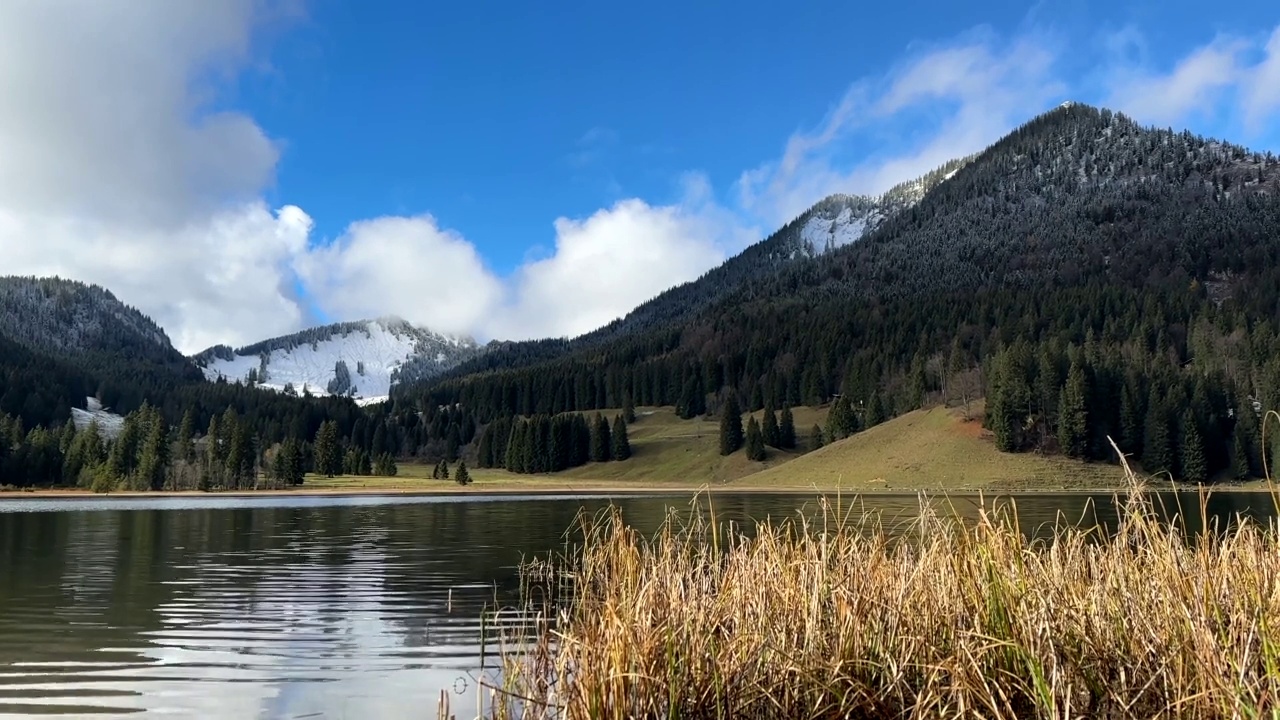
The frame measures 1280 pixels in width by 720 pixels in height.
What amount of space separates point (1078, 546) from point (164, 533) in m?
46.1

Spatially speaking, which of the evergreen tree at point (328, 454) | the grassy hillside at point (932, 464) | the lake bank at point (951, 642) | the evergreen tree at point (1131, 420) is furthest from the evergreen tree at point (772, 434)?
the lake bank at point (951, 642)

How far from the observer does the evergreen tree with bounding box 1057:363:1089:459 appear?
104 meters

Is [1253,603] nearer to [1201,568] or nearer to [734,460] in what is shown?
[1201,568]

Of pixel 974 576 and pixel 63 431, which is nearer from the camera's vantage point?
pixel 974 576

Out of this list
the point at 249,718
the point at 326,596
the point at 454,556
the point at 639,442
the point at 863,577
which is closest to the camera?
the point at 863,577

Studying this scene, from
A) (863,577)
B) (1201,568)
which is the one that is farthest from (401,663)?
(1201,568)

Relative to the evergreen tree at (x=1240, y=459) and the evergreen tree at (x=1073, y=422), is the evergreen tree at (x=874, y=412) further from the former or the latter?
the evergreen tree at (x=1240, y=459)

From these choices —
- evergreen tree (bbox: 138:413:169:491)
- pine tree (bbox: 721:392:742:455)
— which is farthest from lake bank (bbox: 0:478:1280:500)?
pine tree (bbox: 721:392:742:455)

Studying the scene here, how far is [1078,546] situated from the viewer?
34.0 feet

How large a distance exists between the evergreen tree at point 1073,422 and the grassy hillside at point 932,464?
2.34m

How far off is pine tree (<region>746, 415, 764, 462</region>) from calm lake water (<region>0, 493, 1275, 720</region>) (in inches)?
3946

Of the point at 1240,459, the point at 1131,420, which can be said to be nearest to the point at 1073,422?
the point at 1131,420

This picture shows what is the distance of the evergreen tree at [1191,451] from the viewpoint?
10138 centimetres

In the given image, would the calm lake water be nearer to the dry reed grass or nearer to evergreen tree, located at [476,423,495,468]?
the dry reed grass
